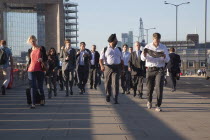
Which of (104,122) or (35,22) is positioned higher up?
(35,22)

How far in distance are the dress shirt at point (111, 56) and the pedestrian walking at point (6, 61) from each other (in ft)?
13.1

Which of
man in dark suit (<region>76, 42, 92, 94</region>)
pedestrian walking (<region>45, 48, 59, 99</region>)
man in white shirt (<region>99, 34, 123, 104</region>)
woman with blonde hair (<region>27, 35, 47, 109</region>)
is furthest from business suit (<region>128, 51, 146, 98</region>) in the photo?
woman with blonde hair (<region>27, 35, 47, 109</region>)

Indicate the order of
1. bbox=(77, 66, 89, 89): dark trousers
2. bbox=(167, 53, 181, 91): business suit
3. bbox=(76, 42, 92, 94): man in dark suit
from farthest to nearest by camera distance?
bbox=(167, 53, 181, 91): business suit
bbox=(76, 42, 92, 94): man in dark suit
bbox=(77, 66, 89, 89): dark trousers

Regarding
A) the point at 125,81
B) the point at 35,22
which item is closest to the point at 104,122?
the point at 125,81

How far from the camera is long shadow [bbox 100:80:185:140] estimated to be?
7.09 metres

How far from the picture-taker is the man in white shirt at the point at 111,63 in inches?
512

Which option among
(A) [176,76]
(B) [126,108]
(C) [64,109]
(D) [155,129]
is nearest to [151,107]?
(B) [126,108]

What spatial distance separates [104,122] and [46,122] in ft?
3.46

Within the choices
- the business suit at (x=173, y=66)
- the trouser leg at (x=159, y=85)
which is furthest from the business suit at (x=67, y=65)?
the trouser leg at (x=159, y=85)

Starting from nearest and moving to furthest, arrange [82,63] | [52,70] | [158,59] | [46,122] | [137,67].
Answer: [46,122]
[158,59]
[137,67]
[52,70]
[82,63]

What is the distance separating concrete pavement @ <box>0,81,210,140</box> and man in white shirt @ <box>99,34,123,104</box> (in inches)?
38.4

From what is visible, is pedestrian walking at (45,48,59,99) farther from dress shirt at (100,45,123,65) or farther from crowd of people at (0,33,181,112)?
dress shirt at (100,45,123,65)

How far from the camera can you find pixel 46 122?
8.74 metres

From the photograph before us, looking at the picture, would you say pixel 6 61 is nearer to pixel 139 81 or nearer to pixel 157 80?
pixel 139 81
